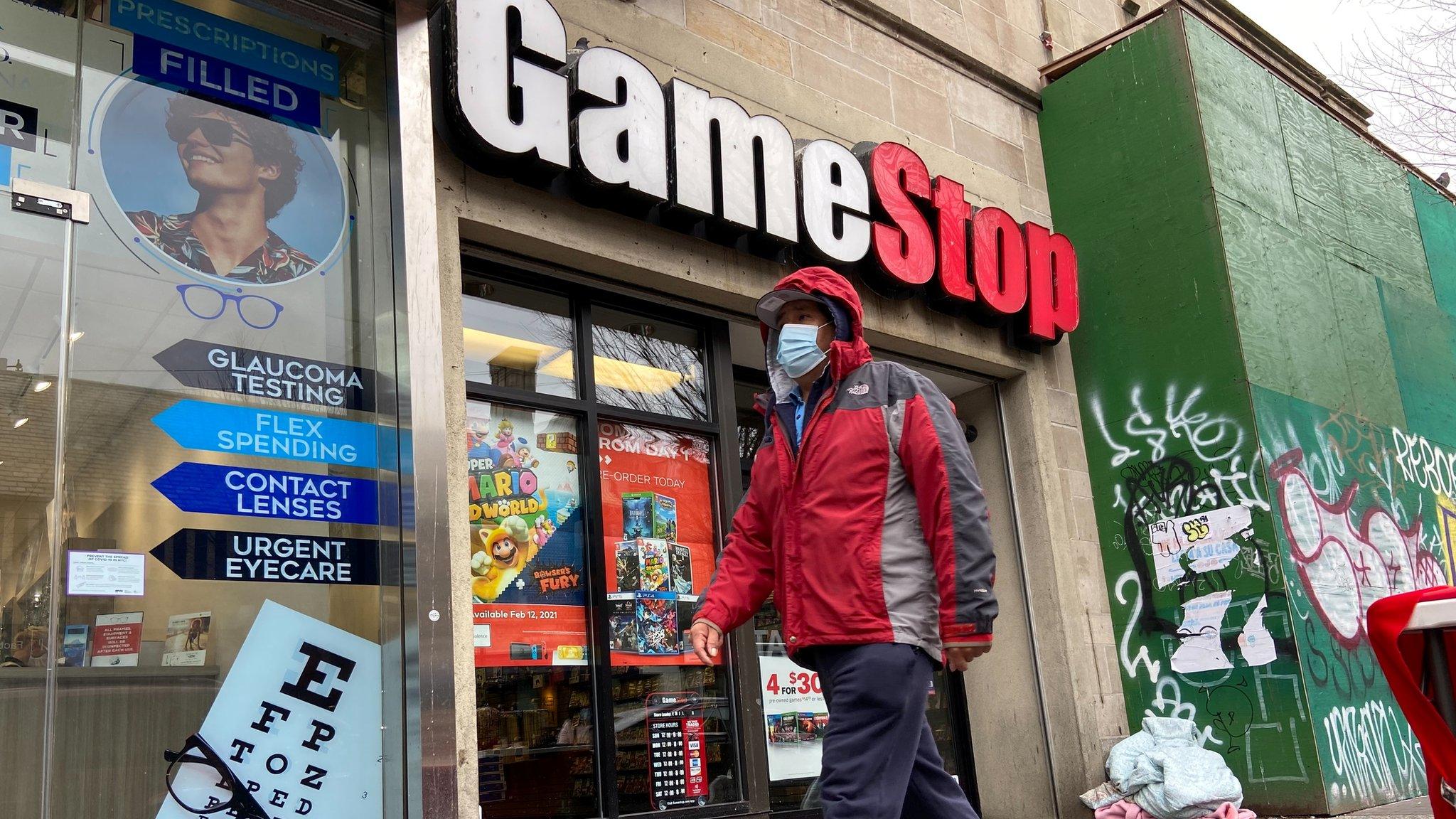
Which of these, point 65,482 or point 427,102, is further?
point 427,102

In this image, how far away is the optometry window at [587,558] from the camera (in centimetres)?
474

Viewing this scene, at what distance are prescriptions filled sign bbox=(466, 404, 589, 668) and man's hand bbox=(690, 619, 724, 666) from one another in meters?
1.72

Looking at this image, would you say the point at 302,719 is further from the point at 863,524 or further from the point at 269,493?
the point at 863,524

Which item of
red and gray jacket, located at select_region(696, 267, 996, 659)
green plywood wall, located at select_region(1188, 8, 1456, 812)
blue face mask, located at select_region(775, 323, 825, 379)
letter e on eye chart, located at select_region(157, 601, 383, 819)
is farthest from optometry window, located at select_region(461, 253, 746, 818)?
green plywood wall, located at select_region(1188, 8, 1456, 812)

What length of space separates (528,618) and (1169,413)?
421cm

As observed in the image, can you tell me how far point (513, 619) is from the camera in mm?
4777

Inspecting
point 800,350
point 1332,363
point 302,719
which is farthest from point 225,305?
point 1332,363

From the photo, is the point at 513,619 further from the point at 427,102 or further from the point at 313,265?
the point at 427,102

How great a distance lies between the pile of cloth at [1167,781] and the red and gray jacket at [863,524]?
373 cm

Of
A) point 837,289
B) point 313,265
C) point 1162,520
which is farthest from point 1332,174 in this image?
point 313,265

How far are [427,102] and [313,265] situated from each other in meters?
0.69

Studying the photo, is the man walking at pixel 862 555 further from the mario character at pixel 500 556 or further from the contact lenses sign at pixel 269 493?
the mario character at pixel 500 556

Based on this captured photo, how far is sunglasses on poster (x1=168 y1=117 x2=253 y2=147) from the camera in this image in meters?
3.65

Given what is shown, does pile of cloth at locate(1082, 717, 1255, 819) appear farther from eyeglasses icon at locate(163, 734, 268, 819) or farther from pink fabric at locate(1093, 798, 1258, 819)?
eyeglasses icon at locate(163, 734, 268, 819)
